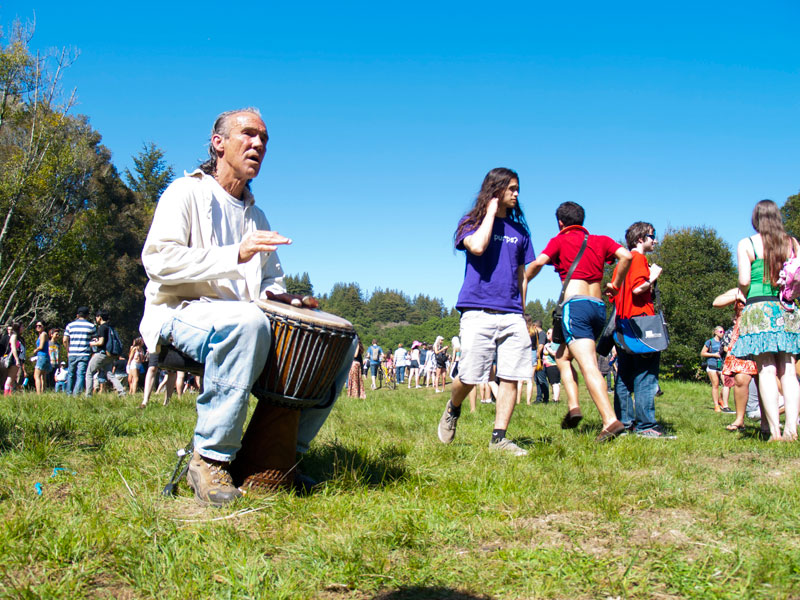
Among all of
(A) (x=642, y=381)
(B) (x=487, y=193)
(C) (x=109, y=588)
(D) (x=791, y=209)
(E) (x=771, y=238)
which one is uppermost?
(D) (x=791, y=209)

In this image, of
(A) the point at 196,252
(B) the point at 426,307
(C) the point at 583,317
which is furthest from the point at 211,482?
(B) the point at 426,307

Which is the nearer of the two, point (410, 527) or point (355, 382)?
point (410, 527)

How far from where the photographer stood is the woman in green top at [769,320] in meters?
4.96

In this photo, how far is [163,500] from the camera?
2.82m

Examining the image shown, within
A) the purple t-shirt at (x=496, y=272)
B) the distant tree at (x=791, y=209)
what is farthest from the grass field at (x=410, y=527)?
the distant tree at (x=791, y=209)

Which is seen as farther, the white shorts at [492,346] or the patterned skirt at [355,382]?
the patterned skirt at [355,382]

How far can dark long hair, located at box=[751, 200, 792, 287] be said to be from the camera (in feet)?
16.4

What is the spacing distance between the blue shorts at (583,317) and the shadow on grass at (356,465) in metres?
2.02

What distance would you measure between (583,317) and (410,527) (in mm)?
3299

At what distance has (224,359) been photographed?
2732 mm

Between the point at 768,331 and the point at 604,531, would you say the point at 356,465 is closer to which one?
the point at 604,531

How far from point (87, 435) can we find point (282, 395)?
2.25 metres

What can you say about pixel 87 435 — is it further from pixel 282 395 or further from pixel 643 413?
pixel 643 413

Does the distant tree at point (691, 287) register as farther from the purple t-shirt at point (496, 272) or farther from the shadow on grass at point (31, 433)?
the shadow on grass at point (31, 433)
